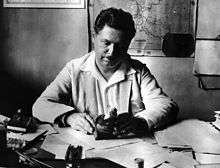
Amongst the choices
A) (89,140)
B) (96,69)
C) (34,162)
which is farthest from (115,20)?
(34,162)

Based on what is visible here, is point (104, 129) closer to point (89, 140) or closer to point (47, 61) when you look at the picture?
point (89, 140)

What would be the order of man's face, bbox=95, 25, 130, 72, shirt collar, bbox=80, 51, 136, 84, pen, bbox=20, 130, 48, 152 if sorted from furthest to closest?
shirt collar, bbox=80, 51, 136, 84 → man's face, bbox=95, 25, 130, 72 → pen, bbox=20, 130, 48, 152

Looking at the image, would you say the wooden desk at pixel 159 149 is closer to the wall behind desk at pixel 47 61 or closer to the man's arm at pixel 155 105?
the man's arm at pixel 155 105

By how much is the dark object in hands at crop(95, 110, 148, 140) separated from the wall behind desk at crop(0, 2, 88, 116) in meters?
0.61

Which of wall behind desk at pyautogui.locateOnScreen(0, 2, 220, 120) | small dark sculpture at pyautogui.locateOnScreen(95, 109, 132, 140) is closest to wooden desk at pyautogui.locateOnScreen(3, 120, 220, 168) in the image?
small dark sculpture at pyautogui.locateOnScreen(95, 109, 132, 140)

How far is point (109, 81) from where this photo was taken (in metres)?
2.23

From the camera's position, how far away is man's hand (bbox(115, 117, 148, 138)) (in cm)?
178

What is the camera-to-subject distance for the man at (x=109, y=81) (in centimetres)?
212

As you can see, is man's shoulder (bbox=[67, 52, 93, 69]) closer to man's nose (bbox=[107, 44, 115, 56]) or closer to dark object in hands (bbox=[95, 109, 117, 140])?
man's nose (bbox=[107, 44, 115, 56])

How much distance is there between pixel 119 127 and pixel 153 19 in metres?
0.80

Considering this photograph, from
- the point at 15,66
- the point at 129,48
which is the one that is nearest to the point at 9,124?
the point at 15,66

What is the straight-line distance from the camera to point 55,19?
7.20 ft

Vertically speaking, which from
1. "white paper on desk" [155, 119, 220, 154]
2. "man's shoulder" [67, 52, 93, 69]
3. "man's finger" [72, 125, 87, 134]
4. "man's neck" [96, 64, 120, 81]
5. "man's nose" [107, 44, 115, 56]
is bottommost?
"white paper on desk" [155, 119, 220, 154]

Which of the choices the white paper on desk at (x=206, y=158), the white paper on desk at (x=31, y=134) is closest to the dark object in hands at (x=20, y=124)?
the white paper on desk at (x=31, y=134)
